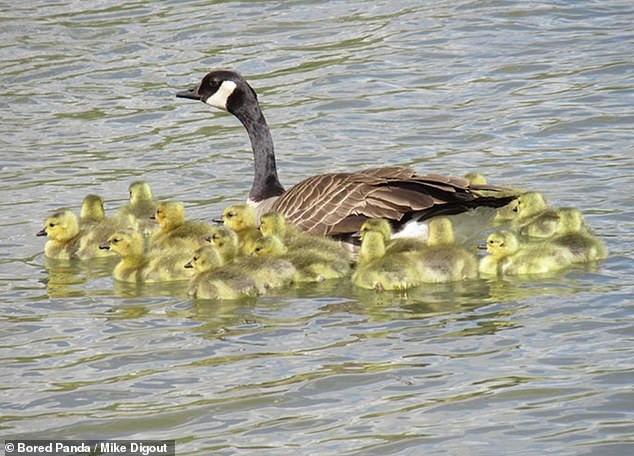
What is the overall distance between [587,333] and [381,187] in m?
2.42

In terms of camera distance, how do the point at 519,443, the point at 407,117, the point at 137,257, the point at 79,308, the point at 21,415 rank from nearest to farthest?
the point at 519,443, the point at 21,415, the point at 79,308, the point at 137,257, the point at 407,117

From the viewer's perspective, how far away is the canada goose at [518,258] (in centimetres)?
924

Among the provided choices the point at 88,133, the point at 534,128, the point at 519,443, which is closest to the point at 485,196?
the point at 519,443

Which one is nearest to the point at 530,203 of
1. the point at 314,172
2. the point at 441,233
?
the point at 441,233

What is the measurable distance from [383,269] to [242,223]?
5.01 ft

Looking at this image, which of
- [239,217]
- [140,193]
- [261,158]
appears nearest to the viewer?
[239,217]

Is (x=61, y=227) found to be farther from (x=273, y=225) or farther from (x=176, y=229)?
(x=273, y=225)

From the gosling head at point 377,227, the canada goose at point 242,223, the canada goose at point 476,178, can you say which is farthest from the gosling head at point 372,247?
the canada goose at point 476,178

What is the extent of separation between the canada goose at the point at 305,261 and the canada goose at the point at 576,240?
148 centimetres

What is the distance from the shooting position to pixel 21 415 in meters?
7.23

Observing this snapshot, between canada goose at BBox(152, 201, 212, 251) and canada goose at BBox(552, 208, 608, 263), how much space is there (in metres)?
2.46

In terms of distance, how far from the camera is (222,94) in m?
11.9

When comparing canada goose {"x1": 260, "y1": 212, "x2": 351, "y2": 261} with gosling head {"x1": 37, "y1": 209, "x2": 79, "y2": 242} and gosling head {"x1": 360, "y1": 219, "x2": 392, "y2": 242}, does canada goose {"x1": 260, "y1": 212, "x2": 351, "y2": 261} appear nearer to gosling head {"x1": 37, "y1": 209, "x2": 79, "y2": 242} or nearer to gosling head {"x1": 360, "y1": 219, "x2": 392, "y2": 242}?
gosling head {"x1": 360, "y1": 219, "x2": 392, "y2": 242}

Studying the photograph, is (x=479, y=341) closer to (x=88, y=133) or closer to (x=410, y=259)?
(x=410, y=259)
